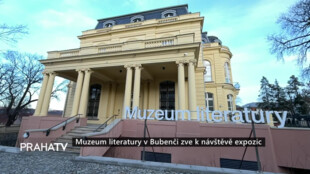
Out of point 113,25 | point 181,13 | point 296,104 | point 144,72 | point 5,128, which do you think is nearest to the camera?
point 144,72

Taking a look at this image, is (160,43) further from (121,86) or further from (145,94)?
(121,86)

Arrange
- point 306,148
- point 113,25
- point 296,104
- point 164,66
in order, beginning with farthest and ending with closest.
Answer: point 296,104 < point 113,25 < point 164,66 < point 306,148

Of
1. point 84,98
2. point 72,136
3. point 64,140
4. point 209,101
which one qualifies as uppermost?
point 209,101

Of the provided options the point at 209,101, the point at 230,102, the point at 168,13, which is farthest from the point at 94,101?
the point at 230,102

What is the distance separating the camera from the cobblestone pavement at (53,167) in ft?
12.7

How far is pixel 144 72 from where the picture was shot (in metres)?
10.3

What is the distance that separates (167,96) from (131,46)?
16.7ft

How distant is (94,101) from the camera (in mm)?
12914

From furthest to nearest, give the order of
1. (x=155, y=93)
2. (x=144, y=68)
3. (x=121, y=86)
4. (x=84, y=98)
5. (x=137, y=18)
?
(x=137, y=18), (x=121, y=86), (x=155, y=93), (x=144, y=68), (x=84, y=98)

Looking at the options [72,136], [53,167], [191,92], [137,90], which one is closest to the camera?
[53,167]

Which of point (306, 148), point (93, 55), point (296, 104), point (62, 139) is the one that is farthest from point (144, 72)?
point (296, 104)

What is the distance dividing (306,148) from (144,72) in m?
9.62

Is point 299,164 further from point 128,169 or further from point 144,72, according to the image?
point 144,72

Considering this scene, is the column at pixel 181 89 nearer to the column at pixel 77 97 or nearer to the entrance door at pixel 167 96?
the entrance door at pixel 167 96
